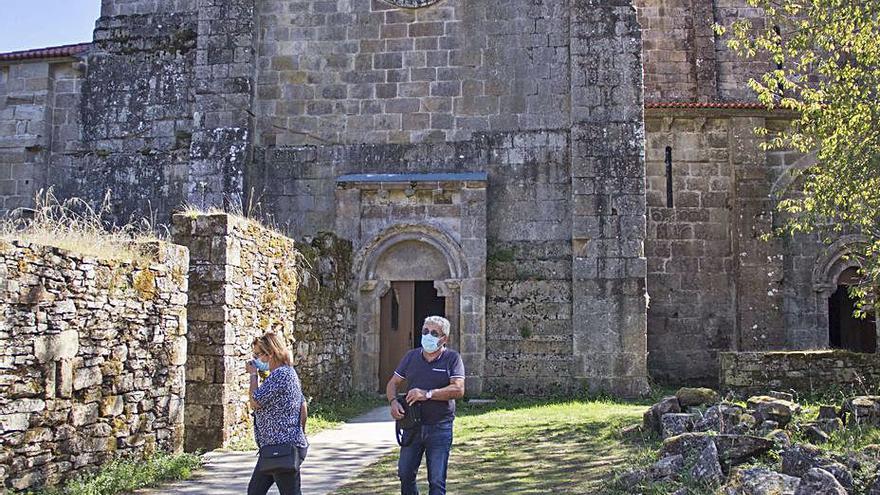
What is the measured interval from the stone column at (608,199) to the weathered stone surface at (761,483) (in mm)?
7897

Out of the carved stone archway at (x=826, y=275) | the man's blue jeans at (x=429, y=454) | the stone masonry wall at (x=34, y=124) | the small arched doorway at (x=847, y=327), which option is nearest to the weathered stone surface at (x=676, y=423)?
the man's blue jeans at (x=429, y=454)

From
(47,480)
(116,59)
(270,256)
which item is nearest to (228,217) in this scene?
(270,256)

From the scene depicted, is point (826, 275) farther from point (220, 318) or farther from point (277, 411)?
point (277, 411)

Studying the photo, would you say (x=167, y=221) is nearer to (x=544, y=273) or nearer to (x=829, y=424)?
(x=544, y=273)

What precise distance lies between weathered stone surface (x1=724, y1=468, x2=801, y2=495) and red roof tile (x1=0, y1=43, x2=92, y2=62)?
14621mm

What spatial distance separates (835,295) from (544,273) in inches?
281

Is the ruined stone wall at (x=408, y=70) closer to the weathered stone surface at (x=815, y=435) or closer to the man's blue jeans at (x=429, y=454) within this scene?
the weathered stone surface at (x=815, y=435)

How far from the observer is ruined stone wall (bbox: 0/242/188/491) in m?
6.39

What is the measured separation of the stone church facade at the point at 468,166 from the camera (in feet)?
46.7

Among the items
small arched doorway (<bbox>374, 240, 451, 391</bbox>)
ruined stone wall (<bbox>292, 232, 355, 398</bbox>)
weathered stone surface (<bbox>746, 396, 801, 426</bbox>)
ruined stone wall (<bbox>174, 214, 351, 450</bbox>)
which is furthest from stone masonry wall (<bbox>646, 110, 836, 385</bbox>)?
ruined stone wall (<bbox>174, 214, 351, 450</bbox>)

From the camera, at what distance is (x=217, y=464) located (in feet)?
28.3

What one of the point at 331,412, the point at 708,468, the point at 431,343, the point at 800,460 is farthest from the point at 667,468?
the point at 331,412

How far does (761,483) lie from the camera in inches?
225

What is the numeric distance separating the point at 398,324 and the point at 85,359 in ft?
26.4
